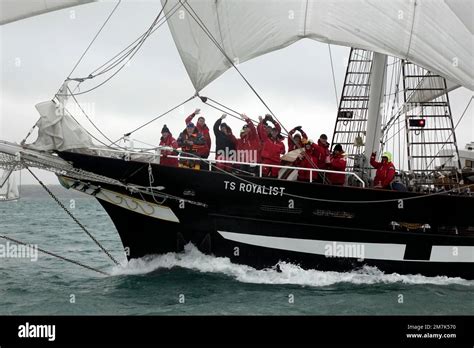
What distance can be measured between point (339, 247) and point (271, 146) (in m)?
2.68

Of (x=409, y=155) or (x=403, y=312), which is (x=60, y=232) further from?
(x=403, y=312)

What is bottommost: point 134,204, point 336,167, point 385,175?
point 134,204

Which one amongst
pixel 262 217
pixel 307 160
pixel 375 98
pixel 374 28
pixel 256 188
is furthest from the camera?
pixel 375 98

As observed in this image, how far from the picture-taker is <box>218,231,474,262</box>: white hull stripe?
14.1 metres

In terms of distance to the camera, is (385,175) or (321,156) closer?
(321,156)

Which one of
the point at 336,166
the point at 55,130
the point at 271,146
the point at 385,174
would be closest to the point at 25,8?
the point at 55,130

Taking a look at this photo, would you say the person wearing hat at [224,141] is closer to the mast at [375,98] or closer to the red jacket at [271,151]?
the red jacket at [271,151]

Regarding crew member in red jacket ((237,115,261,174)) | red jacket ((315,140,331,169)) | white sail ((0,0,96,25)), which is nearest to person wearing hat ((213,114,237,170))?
crew member in red jacket ((237,115,261,174))

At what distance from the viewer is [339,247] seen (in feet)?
47.2

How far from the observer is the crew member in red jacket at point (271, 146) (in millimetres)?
14297

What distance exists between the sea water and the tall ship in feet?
0.99

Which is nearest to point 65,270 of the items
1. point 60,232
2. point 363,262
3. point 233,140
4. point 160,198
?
point 160,198

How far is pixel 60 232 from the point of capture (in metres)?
31.6

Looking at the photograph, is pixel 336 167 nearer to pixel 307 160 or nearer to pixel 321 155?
pixel 321 155
